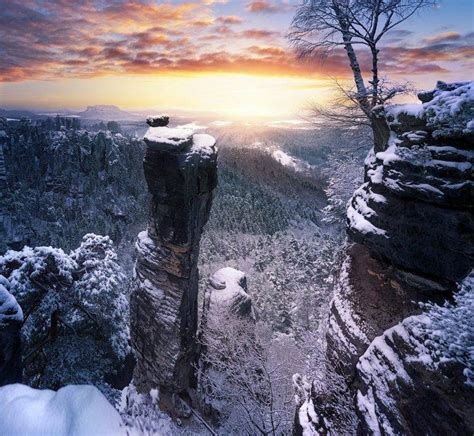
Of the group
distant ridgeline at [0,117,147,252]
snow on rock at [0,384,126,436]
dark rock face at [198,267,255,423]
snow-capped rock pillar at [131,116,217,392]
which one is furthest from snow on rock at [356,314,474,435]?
distant ridgeline at [0,117,147,252]

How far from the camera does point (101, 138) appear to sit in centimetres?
8100

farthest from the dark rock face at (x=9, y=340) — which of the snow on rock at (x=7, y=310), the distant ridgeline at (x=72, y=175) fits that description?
the distant ridgeline at (x=72, y=175)

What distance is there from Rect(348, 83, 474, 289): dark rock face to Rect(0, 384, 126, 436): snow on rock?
6.10 meters

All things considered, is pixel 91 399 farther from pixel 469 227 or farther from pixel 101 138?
pixel 101 138

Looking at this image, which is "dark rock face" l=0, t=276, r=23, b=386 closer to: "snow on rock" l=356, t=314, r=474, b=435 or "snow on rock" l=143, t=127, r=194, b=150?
"snow on rock" l=356, t=314, r=474, b=435

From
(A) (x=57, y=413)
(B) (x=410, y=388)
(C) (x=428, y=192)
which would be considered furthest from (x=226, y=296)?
(A) (x=57, y=413)

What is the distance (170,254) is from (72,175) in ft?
253

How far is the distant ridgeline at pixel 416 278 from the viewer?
15.3ft

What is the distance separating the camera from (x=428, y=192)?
588 cm

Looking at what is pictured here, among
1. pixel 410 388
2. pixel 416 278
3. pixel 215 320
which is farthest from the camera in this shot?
pixel 215 320

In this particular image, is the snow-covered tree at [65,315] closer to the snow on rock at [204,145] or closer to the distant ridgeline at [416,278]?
the snow on rock at [204,145]

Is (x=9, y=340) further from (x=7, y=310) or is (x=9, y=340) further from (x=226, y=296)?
(x=226, y=296)

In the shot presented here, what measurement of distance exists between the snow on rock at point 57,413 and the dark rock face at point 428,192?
610cm

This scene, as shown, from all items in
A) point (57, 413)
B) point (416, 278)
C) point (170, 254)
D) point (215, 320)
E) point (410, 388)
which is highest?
point (57, 413)
